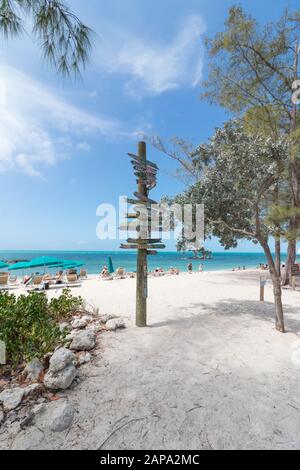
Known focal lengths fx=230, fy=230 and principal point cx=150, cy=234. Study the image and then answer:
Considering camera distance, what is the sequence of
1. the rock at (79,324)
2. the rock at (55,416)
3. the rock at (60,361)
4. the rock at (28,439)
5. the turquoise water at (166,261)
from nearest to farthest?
the rock at (28,439)
the rock at (55,416)
the rock at (60,361)
the rock at (79,324)
the turquoise water at (166,261)

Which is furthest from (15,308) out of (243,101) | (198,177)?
(243,101)

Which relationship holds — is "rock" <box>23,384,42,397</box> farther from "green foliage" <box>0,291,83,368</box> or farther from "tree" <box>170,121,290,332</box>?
"tree" <box>170,121,290,332</box>

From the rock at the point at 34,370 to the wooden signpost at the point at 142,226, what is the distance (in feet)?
9.23

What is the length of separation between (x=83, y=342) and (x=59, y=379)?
1201 millimetres

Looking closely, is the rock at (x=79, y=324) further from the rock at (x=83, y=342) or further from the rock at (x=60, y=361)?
the rock at (x=60, y=361)

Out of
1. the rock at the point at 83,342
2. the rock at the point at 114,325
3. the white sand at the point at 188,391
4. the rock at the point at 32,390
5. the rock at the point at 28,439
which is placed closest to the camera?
the rock at the point at 28,439

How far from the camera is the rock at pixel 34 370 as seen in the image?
3479 millimetres

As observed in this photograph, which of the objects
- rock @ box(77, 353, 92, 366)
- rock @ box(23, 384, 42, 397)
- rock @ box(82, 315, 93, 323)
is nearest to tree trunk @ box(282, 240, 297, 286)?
rock @ box(82, 315, 93, 323)

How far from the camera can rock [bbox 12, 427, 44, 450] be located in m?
2.52

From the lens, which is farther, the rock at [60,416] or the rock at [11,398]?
the rock at [11,398]

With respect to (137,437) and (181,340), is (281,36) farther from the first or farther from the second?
(137,437)

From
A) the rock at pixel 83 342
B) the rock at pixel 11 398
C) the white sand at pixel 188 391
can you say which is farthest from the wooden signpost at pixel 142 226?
the rock at pixel 11 398

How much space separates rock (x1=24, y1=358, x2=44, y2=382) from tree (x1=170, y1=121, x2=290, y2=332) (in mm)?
5167

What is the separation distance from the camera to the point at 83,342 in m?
4.53
